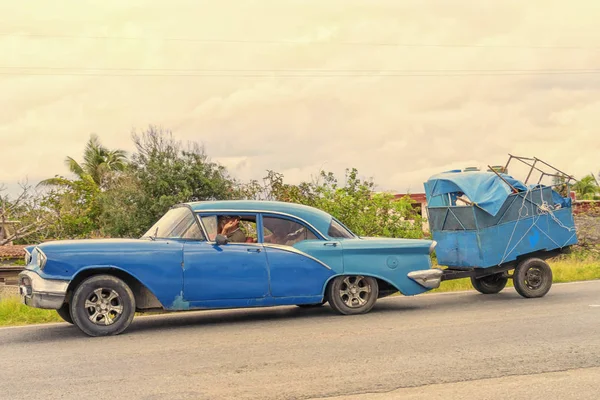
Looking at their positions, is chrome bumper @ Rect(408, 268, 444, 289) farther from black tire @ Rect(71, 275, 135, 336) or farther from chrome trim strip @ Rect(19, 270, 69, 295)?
chrome trim strip @ Rect(19, 270, 69, 295)

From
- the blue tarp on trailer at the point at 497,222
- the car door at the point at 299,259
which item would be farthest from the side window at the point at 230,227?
the blue tarp on trailer at the point at 497,222

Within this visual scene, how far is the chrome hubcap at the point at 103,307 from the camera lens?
31.3 ft

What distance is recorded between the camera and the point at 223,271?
10141mm

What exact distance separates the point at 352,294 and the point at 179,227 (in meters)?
2.59

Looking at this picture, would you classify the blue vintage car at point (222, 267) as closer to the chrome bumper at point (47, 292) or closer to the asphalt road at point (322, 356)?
the chrome bumper at point (47, 292)

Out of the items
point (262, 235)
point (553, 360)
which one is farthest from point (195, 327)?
point (553, 360)

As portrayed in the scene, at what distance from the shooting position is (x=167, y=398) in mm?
6250

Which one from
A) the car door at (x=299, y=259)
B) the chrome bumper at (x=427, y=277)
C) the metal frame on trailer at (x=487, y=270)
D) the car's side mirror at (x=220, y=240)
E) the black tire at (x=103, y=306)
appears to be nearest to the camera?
the black tire at (x=103, y=306)

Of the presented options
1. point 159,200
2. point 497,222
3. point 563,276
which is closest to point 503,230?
point 497,222

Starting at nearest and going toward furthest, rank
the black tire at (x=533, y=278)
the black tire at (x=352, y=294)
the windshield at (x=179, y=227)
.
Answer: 1. the windshield at (x=179, y=227)
2. the black tire at (x=352, y=294)
3. the black tire at (x=533, y=278)

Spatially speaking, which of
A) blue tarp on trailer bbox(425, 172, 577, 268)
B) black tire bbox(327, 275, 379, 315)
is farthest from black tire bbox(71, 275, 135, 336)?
blue tarp on trailer bbox(425, 172, 577, 268)

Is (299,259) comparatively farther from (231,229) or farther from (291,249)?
(231,229)

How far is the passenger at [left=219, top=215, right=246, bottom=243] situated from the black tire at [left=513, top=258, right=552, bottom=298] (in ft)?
15.6

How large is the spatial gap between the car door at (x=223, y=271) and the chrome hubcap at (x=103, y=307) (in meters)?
0.86
